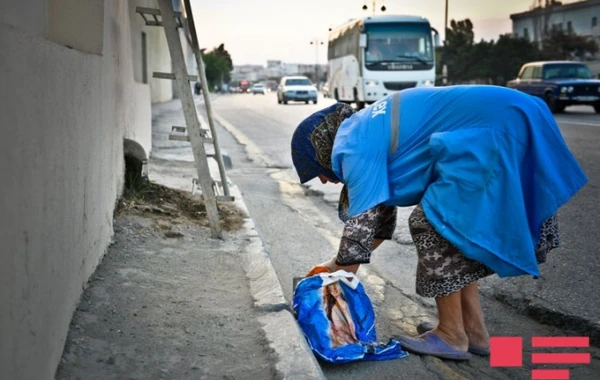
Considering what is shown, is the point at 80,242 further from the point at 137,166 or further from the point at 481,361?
the point at 137,166

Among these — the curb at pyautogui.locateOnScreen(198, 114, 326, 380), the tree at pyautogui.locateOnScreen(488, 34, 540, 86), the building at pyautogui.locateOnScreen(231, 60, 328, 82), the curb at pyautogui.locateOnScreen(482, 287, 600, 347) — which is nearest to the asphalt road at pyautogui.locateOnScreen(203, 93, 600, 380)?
the curb at pyautogui.locateOnScreen(482, 287, 600, 347)

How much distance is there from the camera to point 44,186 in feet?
8.43

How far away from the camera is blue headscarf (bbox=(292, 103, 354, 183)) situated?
3.62 meters

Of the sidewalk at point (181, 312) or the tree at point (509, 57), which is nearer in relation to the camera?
the sidewalk at point (181, 312)

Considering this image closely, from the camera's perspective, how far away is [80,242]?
11.4 ft

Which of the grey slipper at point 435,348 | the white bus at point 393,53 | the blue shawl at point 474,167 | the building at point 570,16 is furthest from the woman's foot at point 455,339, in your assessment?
the building at point 570,16

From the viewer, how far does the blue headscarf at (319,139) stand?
3625mm

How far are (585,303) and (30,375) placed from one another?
3.13 m

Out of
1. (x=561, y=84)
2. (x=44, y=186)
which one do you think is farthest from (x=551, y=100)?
(x=44, y=186)

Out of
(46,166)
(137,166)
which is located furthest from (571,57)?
(46,166)

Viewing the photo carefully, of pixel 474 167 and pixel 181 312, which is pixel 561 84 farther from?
pixel 181 312

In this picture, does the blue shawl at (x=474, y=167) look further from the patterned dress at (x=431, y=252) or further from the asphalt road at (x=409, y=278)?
the asphalt road at (x=409, y=278)

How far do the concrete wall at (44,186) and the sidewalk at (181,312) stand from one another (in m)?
0.14

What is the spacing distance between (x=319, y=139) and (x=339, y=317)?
2.81 feet
